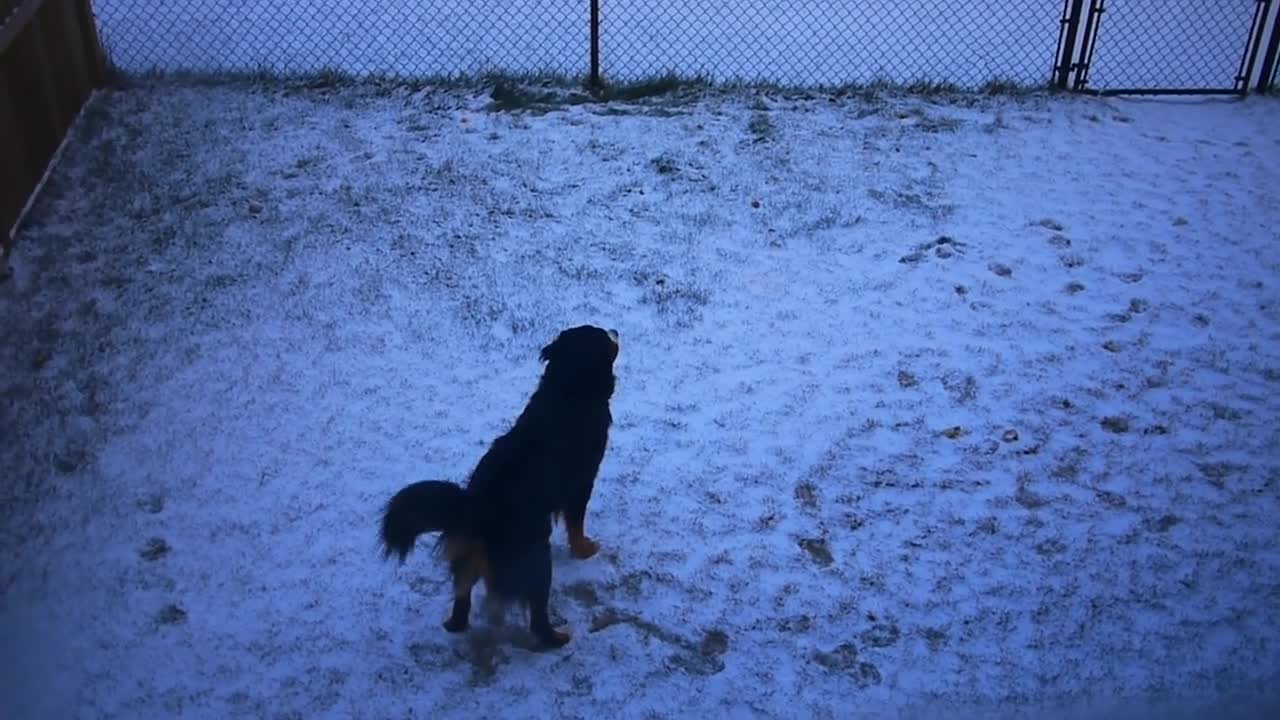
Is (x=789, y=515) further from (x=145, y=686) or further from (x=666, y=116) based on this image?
(x=666, y=116)

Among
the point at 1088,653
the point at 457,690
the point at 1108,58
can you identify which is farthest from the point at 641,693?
the point at 1108,58

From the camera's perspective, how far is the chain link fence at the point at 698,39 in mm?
8062

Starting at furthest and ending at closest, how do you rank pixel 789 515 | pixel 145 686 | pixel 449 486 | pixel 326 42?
pixel 326 42
pixel 789 515
pixel 145 686
pixel 449 486

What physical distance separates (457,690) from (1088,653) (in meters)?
2.25

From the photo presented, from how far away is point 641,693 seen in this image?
3.61 m

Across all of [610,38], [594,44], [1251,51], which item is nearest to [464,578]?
[594,44]

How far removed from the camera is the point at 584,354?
141 inches

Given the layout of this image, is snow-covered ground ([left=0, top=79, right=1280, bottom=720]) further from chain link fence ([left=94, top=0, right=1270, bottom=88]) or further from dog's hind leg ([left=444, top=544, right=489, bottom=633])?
chain link fence ([left=94, top=0, right=1270, bottom=88])

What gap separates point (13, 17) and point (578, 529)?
14.8 ft

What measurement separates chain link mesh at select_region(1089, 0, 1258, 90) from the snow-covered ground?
2.90ft

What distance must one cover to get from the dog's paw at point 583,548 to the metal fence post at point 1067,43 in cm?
580

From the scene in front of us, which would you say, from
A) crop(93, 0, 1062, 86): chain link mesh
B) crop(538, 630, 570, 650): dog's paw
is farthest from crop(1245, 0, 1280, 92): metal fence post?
crop(538, 630, 570, 650): dog's paw

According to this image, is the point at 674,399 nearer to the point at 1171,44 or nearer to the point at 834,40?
the point at 834,40

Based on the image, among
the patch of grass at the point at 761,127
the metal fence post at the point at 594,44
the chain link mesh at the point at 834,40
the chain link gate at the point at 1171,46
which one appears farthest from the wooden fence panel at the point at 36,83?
the chain link gate at the point at 1171,46
